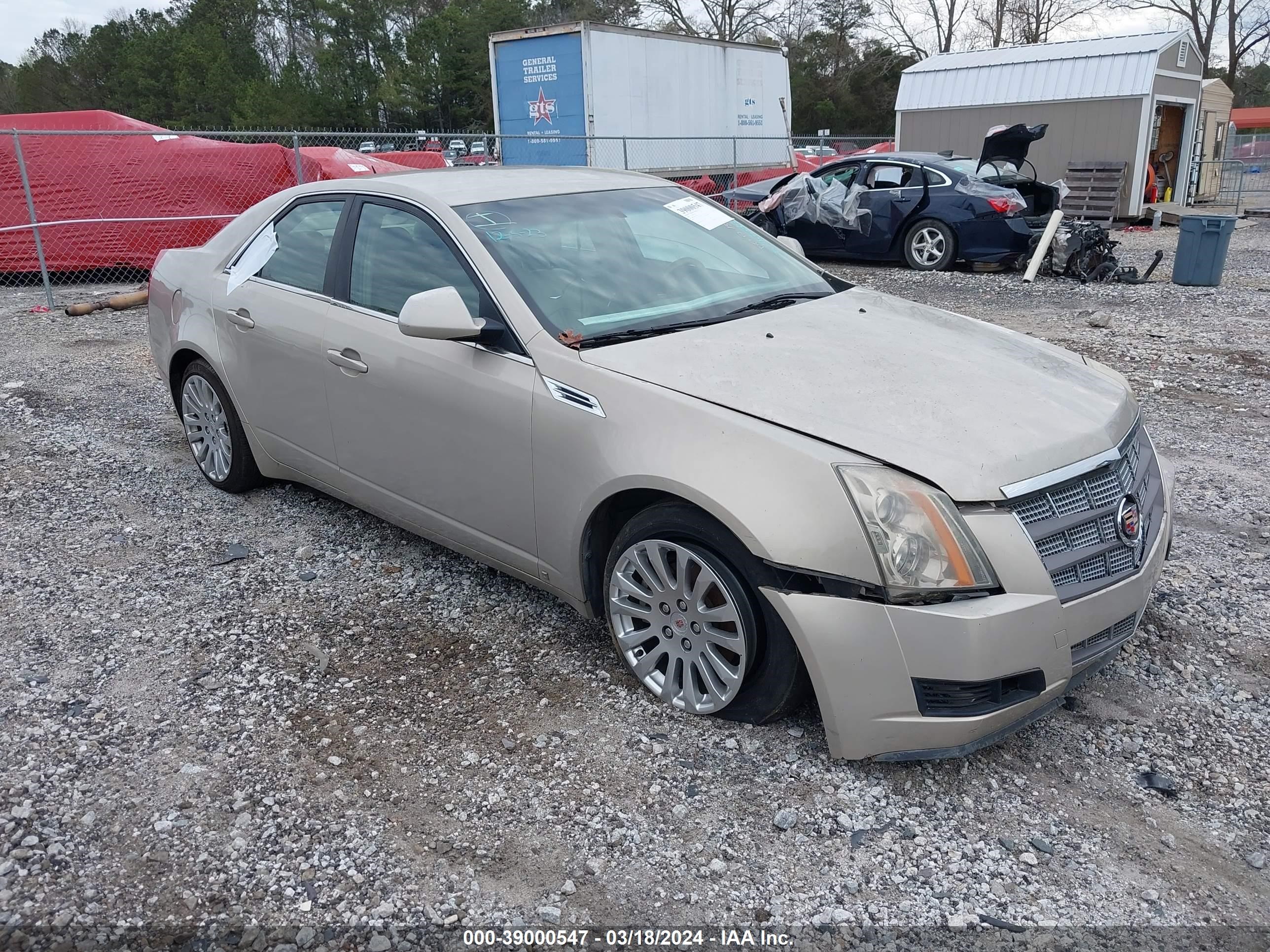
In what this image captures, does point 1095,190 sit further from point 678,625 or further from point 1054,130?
point 678,625

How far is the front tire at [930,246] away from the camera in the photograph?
13.0 metres

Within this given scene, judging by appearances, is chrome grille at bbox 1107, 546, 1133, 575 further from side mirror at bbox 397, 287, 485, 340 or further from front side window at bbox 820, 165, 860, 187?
front side window at bbox 820, 165, 860, 187

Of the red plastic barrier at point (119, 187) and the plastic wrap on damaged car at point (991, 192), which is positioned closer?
the red plastic barrier at point (119, 187)

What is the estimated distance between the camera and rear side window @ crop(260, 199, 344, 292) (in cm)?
425

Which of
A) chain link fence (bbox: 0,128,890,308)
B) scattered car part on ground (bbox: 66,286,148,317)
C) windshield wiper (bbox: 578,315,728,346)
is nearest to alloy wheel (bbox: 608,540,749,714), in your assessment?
windshield wiper (bbox: 578,315,728,346)

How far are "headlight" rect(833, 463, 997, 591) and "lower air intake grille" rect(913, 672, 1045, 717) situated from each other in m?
0.26

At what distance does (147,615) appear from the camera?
3973mm

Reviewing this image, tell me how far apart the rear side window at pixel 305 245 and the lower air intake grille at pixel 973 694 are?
294cm

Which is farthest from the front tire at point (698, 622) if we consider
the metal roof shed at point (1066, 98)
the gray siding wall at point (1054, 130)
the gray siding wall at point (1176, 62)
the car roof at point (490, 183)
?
the gray siding wall at point (1176, 62)

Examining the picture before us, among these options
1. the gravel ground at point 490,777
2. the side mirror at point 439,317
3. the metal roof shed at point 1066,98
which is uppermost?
the metal roof shed at point 1066,98

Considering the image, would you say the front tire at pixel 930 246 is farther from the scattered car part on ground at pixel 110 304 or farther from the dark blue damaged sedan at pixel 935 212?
the scattered car part on ground at pixel 110 304

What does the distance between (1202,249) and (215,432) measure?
11374 millimetres

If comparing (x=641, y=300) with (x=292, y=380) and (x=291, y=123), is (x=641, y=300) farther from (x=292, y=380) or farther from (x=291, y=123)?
(x=291, y=123)

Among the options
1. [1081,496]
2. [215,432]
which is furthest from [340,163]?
[1081,496]
